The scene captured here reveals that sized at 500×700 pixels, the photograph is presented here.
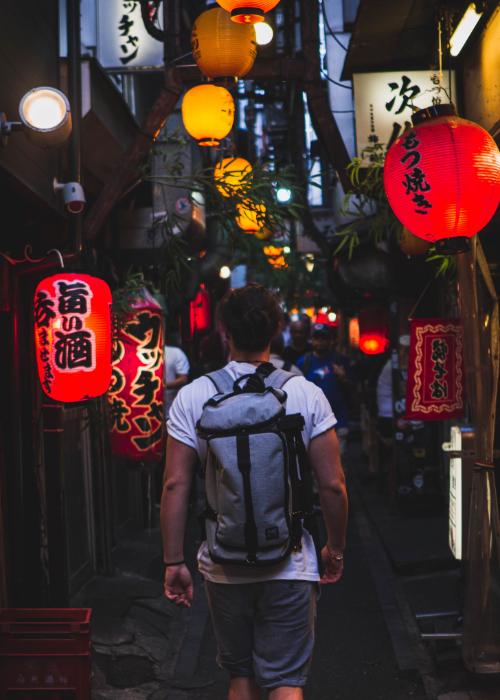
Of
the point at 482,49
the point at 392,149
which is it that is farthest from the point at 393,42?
the point at 392,149

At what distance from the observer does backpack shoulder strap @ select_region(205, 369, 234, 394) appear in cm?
476

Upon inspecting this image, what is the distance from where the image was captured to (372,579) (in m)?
11.2

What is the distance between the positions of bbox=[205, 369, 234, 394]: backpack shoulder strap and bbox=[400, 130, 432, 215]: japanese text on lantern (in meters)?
2.39

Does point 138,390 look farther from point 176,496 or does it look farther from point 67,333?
point 176,496

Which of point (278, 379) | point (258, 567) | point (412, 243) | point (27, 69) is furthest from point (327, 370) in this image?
point (258, 567)

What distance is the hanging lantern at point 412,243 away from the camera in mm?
9922

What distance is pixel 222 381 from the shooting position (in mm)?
4801

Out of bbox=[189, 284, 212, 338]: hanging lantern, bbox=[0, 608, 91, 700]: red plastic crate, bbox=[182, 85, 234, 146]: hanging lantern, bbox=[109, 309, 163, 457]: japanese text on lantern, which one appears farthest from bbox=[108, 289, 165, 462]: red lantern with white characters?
bbox=[189, 284, 212, 338]: hanging lantern

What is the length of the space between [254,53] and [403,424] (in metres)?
7.40

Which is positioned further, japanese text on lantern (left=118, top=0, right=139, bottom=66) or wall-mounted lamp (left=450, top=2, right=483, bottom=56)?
japanese text on lantern (left=118, top=0, right=139, bottom=66)

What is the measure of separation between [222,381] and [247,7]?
3.62 m

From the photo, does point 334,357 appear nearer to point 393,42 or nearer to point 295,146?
point 393,42

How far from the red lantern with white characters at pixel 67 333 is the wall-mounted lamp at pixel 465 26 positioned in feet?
13.7

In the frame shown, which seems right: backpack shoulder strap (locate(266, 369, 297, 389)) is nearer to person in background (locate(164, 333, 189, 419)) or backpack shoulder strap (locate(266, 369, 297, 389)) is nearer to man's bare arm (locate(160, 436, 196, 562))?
man's bare arm (locate(160, 436, 196, 562))
